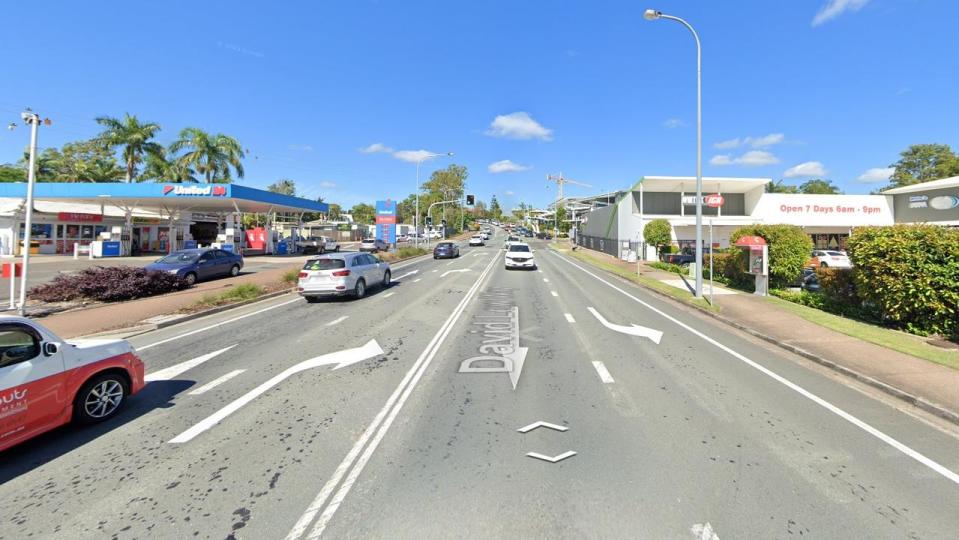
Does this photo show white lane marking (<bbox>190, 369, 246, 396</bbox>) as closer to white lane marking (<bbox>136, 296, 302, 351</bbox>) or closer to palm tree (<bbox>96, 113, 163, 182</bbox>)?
white lane marking (<bbox>136, 296, 302, 351</bbox>)

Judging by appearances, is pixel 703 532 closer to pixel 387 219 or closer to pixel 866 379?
pixel 866 379

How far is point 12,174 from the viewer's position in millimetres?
55781

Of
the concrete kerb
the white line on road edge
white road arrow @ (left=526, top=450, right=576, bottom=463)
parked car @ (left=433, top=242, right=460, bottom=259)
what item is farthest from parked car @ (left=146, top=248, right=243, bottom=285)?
the concrete kerb

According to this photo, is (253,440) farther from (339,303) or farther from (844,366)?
(339,303)

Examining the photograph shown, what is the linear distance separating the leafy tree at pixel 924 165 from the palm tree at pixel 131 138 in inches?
4097

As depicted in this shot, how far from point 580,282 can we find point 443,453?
18.4 meters

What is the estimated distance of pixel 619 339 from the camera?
956cm

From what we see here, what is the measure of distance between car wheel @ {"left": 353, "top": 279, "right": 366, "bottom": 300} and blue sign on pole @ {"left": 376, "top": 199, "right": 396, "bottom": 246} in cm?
3991

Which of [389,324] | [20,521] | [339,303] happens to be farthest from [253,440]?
[339,303]

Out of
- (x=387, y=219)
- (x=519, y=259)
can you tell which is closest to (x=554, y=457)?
(x=519, y=259)

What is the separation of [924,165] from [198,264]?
324 ft

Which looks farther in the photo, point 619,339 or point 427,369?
point 619,339

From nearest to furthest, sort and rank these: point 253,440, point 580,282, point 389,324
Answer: point 253,440
point 389,324
point 580,282

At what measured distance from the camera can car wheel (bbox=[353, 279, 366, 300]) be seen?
51.0ft
